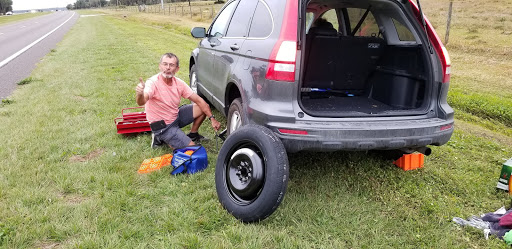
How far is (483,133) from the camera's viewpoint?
5031mm

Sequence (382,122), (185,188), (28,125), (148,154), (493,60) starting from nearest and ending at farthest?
(382,122), (185,188), (148,154), (28,125), (493,60)

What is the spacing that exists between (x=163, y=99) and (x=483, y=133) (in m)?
4.35

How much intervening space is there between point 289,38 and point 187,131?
101 inches

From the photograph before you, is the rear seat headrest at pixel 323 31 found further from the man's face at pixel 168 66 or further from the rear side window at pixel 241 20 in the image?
the man's face at pixel 168 66

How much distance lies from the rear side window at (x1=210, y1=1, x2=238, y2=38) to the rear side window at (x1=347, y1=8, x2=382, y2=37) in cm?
142

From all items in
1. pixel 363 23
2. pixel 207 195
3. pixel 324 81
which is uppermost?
pixel 363 23

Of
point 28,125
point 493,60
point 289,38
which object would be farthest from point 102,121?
point 493,60

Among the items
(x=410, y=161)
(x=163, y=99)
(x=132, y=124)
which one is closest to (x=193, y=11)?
(x=132, y=124)

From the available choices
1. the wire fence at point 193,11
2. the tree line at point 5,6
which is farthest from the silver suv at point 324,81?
the tree line at point 5,6

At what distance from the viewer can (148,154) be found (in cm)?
416

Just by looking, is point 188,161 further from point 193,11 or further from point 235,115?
point 193,11

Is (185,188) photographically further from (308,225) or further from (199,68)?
(199,68)

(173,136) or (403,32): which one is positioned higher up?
(403,32)

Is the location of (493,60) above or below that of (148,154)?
above
